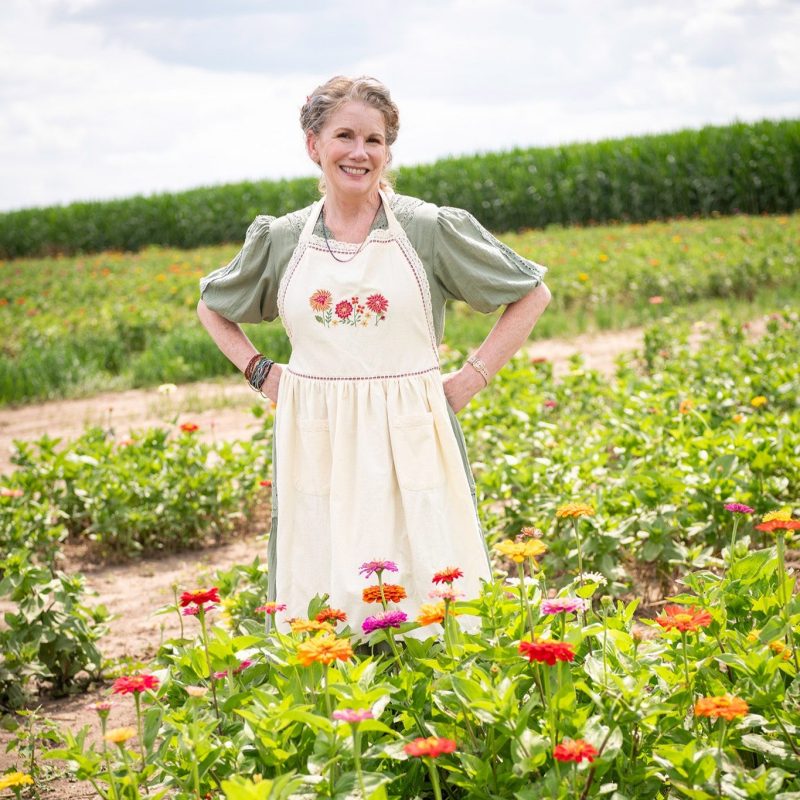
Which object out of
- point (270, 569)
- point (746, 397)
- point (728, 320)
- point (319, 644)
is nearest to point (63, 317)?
point (728, 320)

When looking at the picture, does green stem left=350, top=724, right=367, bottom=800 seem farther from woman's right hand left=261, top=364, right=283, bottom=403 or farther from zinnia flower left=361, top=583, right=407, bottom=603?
woman's right hand left=261, top=364, right=283, bottom=403

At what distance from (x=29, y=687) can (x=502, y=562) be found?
177cm

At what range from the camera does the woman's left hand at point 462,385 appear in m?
2.56

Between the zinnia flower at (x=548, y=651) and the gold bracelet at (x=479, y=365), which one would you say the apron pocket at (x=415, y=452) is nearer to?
the gold bracelet at (x=479, y=365)

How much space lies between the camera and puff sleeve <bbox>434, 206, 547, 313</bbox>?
2.45 m

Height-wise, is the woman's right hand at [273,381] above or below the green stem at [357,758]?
above

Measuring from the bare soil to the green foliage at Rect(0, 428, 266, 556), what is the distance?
121 mm

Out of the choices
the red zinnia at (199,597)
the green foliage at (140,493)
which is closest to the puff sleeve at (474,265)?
the red zinnia at (199,597)

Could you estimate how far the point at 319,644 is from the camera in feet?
5.24

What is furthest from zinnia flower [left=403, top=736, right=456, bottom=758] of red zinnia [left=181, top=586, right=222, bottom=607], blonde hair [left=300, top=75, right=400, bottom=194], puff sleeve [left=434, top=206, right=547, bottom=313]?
blonde hair [left=300, top=75, right=400, bottom=194]

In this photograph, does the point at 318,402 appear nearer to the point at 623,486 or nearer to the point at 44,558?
the point at 623,486

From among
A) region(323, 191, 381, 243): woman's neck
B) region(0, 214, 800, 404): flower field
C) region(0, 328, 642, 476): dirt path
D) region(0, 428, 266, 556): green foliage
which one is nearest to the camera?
region(323, 191, 381, 243): woman's neck

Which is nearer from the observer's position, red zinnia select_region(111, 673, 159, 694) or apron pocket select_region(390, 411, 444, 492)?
red zinnia select_region(111, 673, 159, 694)

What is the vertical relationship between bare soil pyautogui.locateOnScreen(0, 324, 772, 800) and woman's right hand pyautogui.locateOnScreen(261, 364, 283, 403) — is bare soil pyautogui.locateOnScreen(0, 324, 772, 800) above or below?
below
